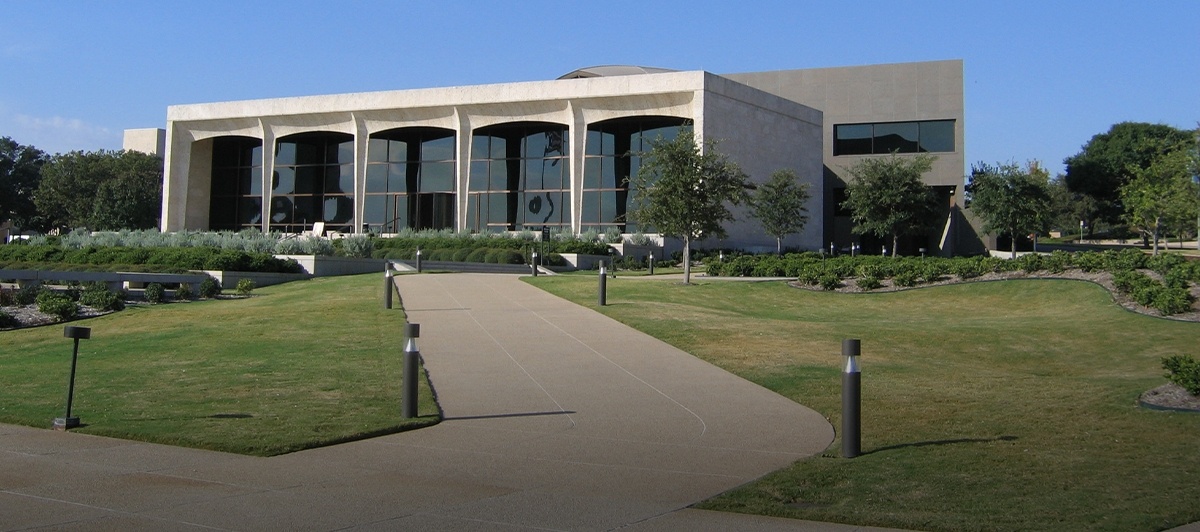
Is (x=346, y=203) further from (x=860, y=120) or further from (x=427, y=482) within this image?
(x=427, y=482)

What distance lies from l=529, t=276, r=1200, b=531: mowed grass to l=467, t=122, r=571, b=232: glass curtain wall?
30.4 m

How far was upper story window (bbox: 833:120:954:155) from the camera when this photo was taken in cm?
6053

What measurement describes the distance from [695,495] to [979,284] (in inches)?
859

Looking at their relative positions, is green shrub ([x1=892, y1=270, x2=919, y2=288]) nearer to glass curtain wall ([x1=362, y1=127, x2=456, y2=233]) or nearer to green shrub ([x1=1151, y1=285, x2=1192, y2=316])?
green shrub ([x1=1151, y1=285, x2=1192, y2=316])

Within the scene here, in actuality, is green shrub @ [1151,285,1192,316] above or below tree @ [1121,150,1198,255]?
below

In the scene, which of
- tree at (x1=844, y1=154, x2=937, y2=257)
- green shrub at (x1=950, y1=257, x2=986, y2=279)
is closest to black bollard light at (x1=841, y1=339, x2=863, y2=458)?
green shrub at (x1=950, y1=257, x2=986, y2=279)

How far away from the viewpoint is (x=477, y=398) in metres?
11.4

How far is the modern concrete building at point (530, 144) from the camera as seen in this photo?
5034 centimetres

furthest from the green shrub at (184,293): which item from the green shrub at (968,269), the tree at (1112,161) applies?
the tree at (1112,161)

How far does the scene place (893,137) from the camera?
6172 cm

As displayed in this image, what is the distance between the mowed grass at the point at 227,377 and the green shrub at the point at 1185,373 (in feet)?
25.6

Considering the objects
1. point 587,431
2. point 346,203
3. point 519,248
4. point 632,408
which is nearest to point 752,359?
point 632,408

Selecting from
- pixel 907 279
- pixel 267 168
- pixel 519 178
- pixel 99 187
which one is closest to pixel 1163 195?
pixel 907 279

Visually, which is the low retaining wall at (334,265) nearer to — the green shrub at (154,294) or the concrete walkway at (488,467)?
the green shrub at (154,294)
